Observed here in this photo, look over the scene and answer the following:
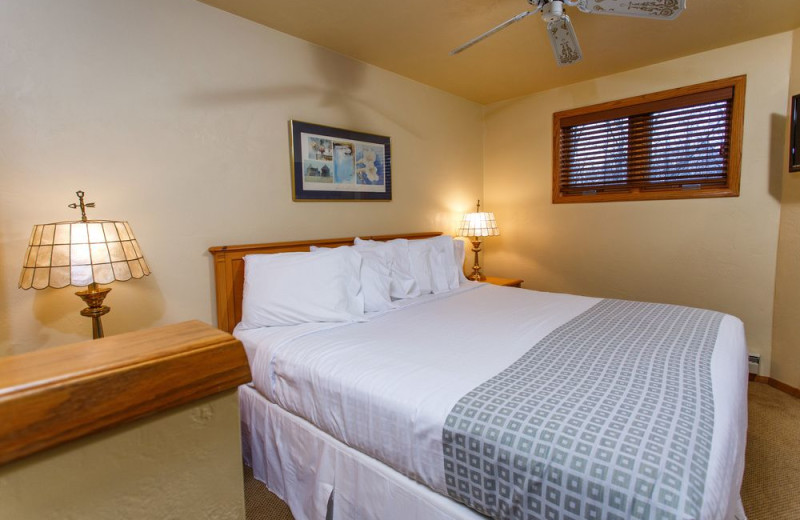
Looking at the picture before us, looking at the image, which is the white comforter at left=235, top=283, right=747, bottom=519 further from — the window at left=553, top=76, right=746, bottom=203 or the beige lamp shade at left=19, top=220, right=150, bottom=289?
the window at left=553, top=76, right=746, bottom=203

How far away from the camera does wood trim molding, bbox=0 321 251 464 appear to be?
0.94 feet

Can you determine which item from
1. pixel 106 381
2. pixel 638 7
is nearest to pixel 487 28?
pixel 638 7

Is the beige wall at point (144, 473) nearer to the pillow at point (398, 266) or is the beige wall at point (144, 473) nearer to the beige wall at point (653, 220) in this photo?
the pillow at point (398, 266)

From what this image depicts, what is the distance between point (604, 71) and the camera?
3350 mm

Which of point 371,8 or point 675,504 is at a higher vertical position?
point 371,8

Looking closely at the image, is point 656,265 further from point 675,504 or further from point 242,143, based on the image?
point 242,143

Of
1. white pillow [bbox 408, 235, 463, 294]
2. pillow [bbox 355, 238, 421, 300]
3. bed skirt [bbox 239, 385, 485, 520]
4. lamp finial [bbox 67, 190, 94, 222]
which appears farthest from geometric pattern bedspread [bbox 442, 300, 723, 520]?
lamp finial [bbox 67, 190, 94, 222]

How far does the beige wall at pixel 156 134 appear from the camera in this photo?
5.70ft

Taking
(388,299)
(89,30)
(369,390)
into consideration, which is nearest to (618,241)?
(388,299)

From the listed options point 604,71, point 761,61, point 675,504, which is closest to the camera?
point 675,504

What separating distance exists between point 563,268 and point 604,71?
1.73 metres

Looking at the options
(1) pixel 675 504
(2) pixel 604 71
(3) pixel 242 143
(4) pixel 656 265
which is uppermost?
(2) pixel 604 71

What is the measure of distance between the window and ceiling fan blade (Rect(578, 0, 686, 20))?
175 cm

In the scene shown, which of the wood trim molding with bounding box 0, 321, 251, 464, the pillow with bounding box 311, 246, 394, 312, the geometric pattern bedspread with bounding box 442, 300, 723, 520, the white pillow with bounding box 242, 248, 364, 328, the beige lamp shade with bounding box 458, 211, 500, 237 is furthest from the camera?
the beige lamp shade with bounding box 458, 211, 500, 237
